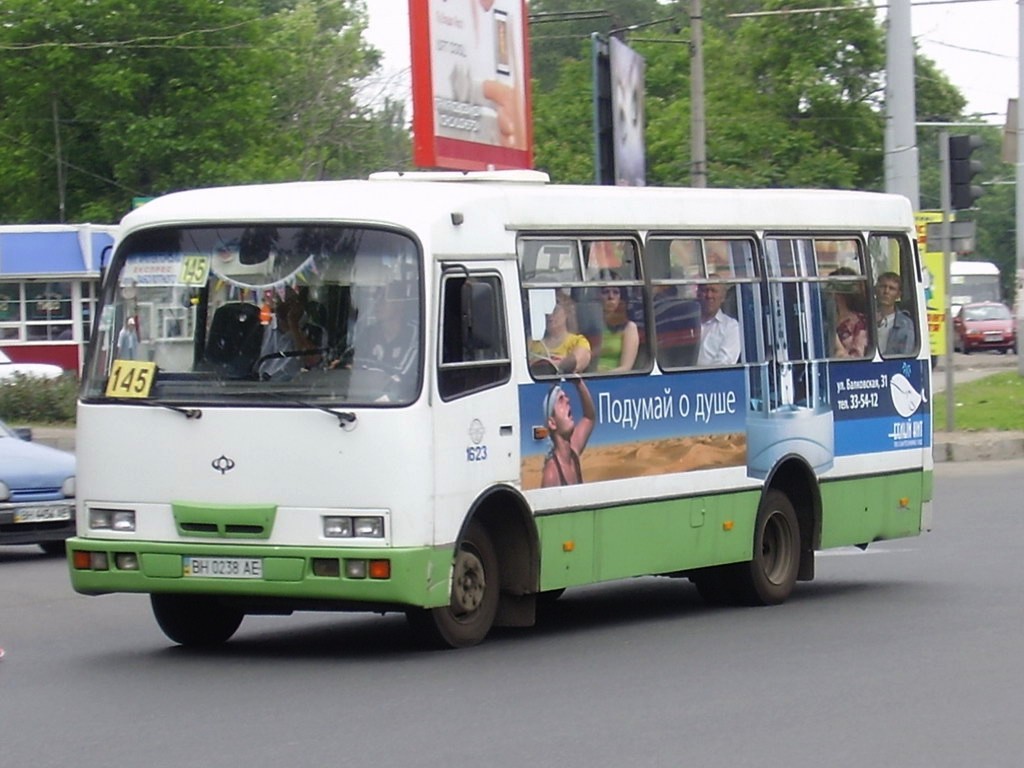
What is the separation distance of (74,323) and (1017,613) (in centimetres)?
4039

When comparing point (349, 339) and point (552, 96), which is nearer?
point (349, 339)

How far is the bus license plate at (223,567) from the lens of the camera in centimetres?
1063

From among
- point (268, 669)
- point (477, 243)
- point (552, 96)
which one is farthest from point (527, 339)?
point (552, 96)

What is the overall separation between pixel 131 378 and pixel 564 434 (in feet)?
8.04

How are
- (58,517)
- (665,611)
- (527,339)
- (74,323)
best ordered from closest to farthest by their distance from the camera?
(527,339) < (665,611) < (58,517) < (74,323)

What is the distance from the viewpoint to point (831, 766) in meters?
7.69

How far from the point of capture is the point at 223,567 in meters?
10.7

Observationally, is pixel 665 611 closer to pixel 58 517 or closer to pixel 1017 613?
pixel 1017 613

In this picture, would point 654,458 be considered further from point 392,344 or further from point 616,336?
point 392,344

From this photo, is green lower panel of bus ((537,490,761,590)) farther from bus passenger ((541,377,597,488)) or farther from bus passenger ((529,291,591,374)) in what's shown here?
bus passenger ((529,291,591,374))

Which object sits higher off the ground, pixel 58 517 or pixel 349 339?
pixel 349 339

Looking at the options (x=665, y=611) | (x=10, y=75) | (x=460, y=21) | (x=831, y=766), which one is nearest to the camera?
(x=831, y=766)

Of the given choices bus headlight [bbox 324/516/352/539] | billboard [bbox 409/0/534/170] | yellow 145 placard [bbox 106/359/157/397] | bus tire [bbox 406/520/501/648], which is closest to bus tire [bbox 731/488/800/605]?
bus tire [bbox 406/520/501/648]

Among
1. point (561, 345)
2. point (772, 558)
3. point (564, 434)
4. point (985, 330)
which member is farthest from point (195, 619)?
point (985, 330)
